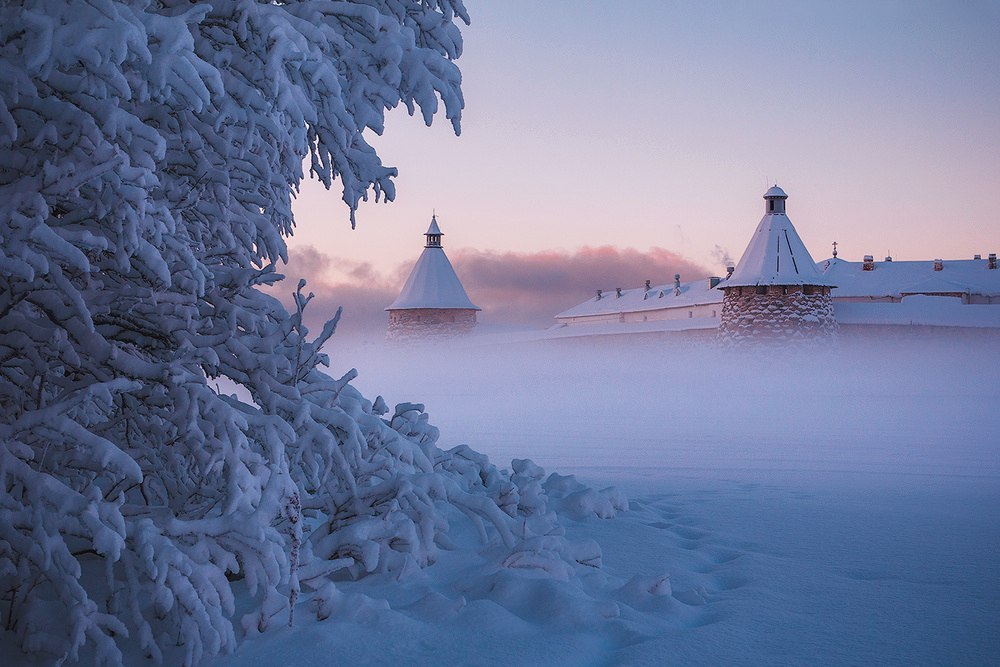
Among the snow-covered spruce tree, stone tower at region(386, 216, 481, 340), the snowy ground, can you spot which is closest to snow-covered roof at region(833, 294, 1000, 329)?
the snowy ground

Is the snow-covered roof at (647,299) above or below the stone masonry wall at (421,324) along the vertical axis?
above

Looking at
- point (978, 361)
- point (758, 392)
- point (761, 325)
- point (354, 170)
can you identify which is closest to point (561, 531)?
point (354, 170)

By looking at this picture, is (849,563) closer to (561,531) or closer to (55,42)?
(561,531)

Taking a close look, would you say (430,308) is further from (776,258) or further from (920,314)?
(920,314)

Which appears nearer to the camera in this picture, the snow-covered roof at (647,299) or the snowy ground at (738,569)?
the snowy ground at (738,569)

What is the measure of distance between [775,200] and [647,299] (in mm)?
17752

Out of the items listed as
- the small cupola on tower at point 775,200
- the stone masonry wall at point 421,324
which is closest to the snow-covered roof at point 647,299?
the small cupola on tower at point 775,200

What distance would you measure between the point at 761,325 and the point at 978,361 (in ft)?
22.7

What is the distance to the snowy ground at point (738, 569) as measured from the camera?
3165 mm

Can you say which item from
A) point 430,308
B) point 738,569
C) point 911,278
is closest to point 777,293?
point 430,308

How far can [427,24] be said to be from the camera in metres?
4.38

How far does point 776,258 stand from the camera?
26375 millimetres

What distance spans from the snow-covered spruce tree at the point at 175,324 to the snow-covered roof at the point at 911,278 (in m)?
35.8

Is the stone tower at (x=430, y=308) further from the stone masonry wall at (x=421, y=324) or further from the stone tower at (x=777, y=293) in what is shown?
the stone tower at (x=777, y=293)
